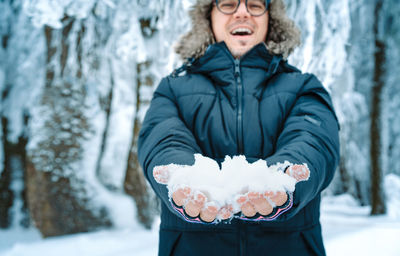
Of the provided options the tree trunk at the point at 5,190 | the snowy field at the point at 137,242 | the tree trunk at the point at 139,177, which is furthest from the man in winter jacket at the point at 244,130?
the tree trunk at the point at 5,190

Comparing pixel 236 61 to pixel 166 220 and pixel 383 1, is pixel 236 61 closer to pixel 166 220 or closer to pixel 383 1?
pixel 166 220

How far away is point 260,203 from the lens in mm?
670

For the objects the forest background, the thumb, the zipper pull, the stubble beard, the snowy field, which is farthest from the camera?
the forest background

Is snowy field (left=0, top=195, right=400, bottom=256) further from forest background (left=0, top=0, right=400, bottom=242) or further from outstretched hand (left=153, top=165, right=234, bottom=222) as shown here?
outstretched hand (left=153, top=165, right=234, bottom=222)

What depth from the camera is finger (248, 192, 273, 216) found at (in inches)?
26.2

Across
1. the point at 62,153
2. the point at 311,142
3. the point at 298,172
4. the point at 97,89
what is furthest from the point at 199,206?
the point at 97,89

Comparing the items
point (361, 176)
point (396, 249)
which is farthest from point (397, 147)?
point (396, 249)

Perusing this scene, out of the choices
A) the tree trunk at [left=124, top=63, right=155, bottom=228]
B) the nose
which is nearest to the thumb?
the nose

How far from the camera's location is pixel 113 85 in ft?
13.9

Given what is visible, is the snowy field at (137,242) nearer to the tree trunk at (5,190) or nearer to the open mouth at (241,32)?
the tree trunk at (5,190)

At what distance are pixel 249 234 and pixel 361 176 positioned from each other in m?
7.70

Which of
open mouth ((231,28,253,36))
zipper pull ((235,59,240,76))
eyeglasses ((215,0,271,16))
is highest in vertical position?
eyeglasses ((215,0,271,16))

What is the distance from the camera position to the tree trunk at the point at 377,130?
4.76m

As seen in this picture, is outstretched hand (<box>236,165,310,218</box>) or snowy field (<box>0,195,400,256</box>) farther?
snowy field (<box>0,195,400,256</box>)
